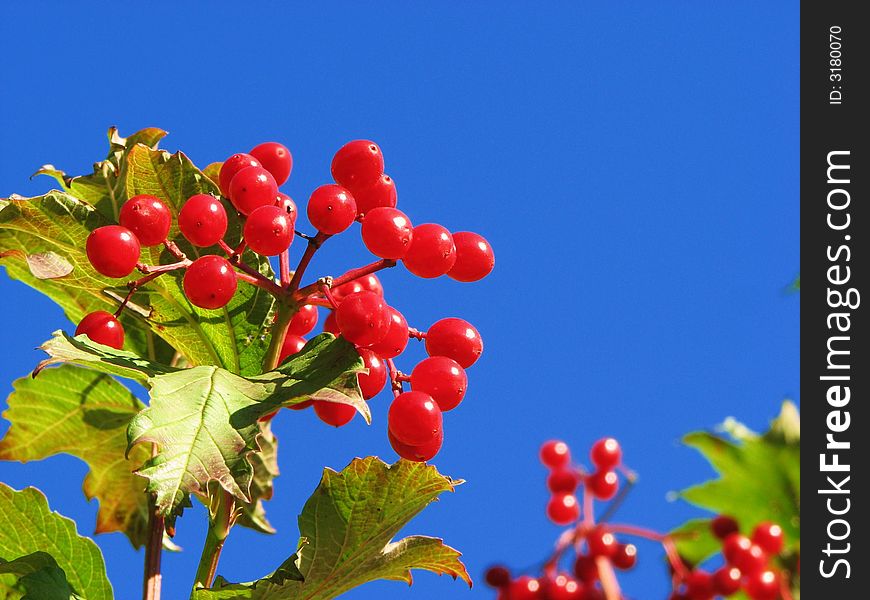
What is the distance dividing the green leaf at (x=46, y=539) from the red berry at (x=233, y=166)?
2.03 feet

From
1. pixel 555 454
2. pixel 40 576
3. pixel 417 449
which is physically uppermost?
pixel 555 454

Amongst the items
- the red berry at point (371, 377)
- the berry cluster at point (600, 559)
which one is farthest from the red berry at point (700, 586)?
the red berry at point (371, 377)

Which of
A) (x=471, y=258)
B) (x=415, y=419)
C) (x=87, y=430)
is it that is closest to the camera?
(x=415, y=419)

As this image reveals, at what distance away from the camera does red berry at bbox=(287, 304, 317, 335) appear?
1772 millimetres

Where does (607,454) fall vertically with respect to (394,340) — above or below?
above

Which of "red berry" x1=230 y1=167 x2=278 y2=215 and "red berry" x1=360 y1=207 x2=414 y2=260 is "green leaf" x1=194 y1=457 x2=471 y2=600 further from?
"red berry" x1=230 y1=167 x2=278 y2=215

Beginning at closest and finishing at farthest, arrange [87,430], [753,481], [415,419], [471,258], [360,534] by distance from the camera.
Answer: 1. [415,419]
2. [360,534]
3. [471,258]
4. [87,430]
5. [753,481]

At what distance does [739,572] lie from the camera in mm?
3354

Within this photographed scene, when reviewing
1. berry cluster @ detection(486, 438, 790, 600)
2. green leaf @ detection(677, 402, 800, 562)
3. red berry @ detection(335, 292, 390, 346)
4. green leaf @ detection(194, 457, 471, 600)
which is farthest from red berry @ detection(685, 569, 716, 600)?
red berry @ detection(335, 292, 390, 346)

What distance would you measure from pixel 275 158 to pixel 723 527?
2.57 m

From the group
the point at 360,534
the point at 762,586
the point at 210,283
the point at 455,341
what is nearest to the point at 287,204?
the point at 210,283

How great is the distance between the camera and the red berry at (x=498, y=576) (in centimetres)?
337

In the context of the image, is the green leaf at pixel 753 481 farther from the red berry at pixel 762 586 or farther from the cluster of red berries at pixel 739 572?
the red berry at pixel 762 586

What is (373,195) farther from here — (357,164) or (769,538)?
(769,538)
